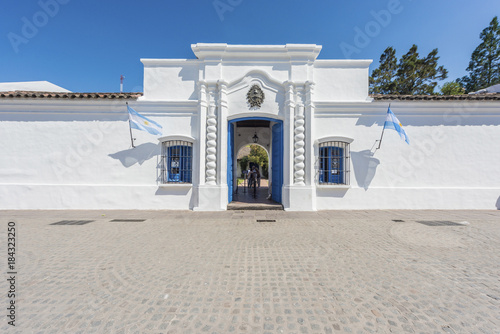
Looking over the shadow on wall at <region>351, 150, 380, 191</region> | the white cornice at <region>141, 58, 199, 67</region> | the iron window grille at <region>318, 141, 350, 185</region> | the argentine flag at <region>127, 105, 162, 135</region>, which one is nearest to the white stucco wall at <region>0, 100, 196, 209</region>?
the argentine flag at <region>127, 105, 162, 135</region>

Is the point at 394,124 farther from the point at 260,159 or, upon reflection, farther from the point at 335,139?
the point at 260,159

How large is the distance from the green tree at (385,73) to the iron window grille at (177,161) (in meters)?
22.5

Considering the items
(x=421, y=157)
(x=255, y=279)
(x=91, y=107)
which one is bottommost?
(x=255, y=279)

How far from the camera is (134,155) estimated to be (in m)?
8.00

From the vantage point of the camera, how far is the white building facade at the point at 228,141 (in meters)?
7.87

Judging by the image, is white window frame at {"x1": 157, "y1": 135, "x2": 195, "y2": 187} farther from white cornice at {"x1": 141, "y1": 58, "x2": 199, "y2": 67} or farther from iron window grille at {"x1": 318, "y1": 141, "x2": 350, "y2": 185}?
iron window grille at {"x1": 318, "y1": 141, "x2": 350, "y2": 185}

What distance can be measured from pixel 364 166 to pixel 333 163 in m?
1.17

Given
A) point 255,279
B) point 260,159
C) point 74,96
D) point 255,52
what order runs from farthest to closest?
point 260,159 < point 255,52 < point 74,96 < point 255,279

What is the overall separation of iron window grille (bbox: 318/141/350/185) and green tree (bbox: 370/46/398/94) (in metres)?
18.5

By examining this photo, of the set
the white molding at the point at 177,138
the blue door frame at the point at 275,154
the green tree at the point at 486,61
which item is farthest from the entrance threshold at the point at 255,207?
the green tree at the point at 486,61

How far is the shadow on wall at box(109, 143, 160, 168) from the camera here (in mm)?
7980

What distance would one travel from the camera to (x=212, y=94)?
26.2ft

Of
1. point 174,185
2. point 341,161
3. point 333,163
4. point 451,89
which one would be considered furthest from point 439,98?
point 451,89

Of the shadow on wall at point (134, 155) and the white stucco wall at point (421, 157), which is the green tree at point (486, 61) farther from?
the shadow on wall at point (134, 155)
